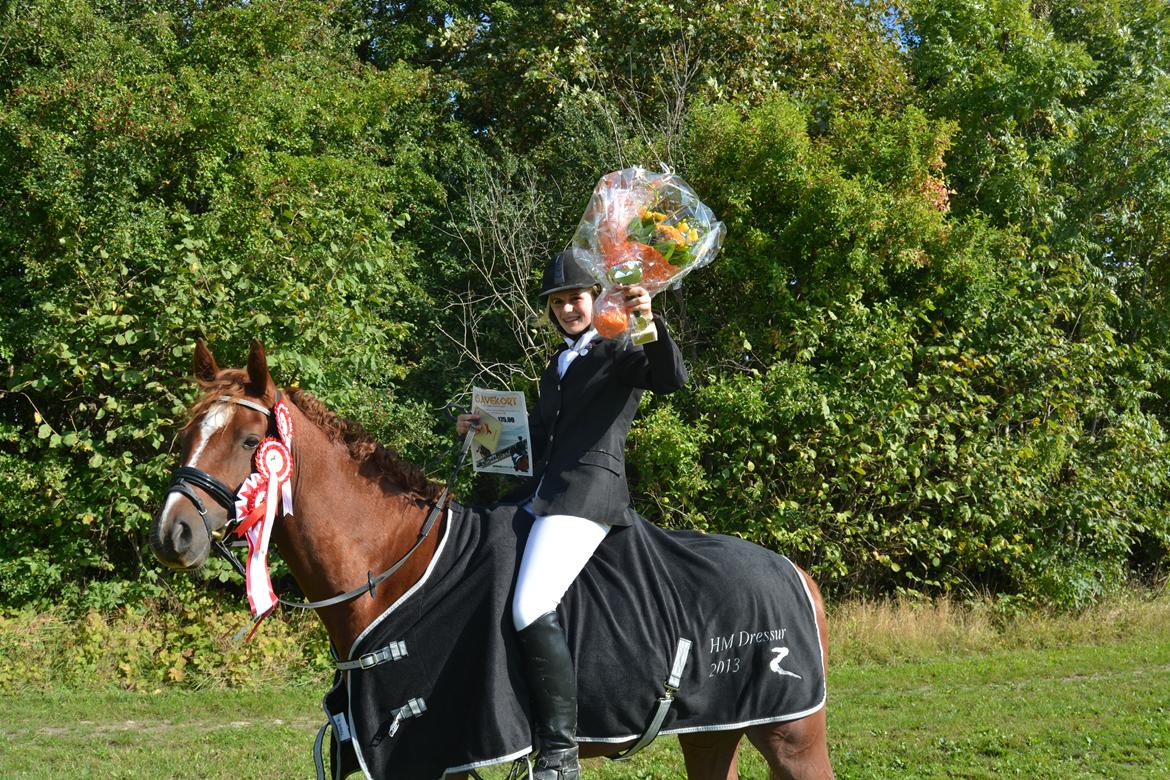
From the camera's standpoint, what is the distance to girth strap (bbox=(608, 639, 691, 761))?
12.1 ft

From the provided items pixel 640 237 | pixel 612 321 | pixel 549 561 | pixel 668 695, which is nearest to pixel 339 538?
pixel 549 561

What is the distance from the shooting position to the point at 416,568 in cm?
361

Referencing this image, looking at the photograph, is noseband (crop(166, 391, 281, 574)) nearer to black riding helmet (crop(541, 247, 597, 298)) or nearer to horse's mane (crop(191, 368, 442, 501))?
horse's mane (crop(191, 368, 442, 501))

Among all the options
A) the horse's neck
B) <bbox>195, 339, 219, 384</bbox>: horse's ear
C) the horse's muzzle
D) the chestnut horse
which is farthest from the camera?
<bbox>195, 339, 219, 384</bbox>: horse's ear

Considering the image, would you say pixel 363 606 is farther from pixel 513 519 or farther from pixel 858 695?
pixel 858 695

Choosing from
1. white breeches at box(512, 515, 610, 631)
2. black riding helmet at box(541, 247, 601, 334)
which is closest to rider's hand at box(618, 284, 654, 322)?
black riding helmet at box(541, 247, 601, 334)

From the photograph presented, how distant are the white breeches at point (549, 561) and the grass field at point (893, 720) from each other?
2.78 m

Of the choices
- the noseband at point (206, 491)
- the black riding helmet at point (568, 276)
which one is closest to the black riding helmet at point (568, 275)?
the black riding helmet at point (568, 276)

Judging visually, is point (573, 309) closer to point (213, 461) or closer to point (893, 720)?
point (213, 461)

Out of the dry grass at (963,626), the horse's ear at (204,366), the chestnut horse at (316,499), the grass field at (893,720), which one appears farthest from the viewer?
the dry grass at (963,626)

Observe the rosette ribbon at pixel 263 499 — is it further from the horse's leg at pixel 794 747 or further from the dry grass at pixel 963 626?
the dry grass at pixel 963 626

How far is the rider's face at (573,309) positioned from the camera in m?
3.93

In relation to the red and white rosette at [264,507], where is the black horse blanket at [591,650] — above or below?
below

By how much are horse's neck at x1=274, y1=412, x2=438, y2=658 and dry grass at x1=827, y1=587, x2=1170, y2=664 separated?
6.56 metres
